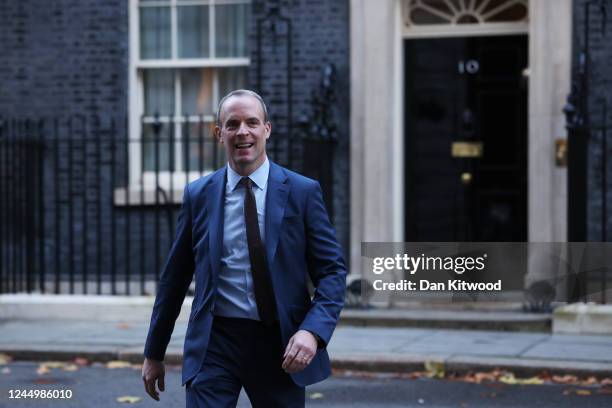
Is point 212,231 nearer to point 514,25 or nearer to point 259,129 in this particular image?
point 259,129


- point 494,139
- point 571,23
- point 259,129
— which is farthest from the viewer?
point 494,139

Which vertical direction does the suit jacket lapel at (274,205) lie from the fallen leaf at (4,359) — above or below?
above

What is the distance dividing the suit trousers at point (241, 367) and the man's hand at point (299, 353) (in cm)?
16

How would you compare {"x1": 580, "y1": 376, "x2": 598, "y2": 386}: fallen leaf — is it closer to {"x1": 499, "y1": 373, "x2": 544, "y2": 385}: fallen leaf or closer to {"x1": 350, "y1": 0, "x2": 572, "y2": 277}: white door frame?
{"x1": 499, "y1": 373, "x2": 544, "y2": 385}: fallen leaf

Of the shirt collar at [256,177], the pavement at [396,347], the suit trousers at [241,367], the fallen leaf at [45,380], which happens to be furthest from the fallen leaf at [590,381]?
the shirt collar at [256,177]

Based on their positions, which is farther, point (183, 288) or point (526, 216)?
point (526, 216)

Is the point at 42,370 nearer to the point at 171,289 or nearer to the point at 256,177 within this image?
the point at 171,289

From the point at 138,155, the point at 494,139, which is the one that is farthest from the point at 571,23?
the point at 138,155

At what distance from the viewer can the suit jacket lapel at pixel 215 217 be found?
4.11 m

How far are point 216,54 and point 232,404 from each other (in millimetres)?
8642

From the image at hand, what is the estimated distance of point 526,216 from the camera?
12.0 meters

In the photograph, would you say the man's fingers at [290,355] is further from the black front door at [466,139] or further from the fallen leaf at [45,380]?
the black front door at [466,139]

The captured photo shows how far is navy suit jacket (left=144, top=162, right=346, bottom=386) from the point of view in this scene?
160 inches

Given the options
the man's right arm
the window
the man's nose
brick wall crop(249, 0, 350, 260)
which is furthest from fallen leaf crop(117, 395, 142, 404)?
the window
